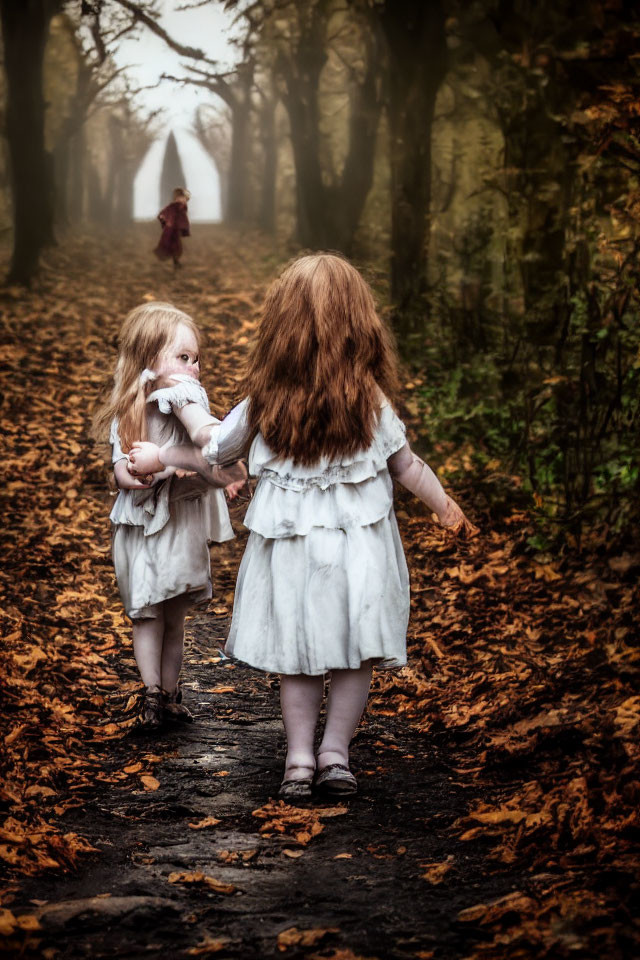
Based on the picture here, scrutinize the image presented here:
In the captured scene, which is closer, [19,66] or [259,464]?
[259,464]

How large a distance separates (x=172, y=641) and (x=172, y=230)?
7796 millimetres

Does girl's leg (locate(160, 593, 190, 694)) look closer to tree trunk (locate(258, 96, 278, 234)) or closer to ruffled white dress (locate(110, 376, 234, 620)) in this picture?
ruffled white dress (locate(110, 376, 234, 620))

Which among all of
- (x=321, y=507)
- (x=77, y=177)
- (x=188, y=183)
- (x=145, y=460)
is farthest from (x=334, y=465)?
(x=77, y=177)

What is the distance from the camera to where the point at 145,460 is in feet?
12.7

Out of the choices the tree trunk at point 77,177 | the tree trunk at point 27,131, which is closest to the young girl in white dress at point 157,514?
the tree trunk at point 77,177

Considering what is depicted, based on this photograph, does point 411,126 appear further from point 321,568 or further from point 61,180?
point 321,568

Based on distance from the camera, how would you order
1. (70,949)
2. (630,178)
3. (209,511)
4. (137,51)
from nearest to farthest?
(70,949) < (209,511) < (630,178) < (137,51)

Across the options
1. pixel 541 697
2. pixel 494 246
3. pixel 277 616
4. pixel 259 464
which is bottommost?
pixel 541 697

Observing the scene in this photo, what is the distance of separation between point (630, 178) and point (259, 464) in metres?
4.52

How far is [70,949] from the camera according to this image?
243 cm

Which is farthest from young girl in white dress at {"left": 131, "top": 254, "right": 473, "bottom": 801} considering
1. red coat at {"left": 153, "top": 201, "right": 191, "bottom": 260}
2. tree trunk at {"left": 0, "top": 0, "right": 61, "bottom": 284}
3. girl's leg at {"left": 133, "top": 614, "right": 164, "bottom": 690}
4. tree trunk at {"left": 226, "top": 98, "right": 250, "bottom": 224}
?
tree trunk at {"left": 0, "top": 0, "right": 61, "bottom": 284}

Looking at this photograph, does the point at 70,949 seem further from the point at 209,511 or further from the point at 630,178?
the point at 630,178

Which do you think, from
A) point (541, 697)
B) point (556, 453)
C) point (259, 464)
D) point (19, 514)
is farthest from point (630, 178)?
point (19, 514)

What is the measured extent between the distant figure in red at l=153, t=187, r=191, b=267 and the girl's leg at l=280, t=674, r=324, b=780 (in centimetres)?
809
